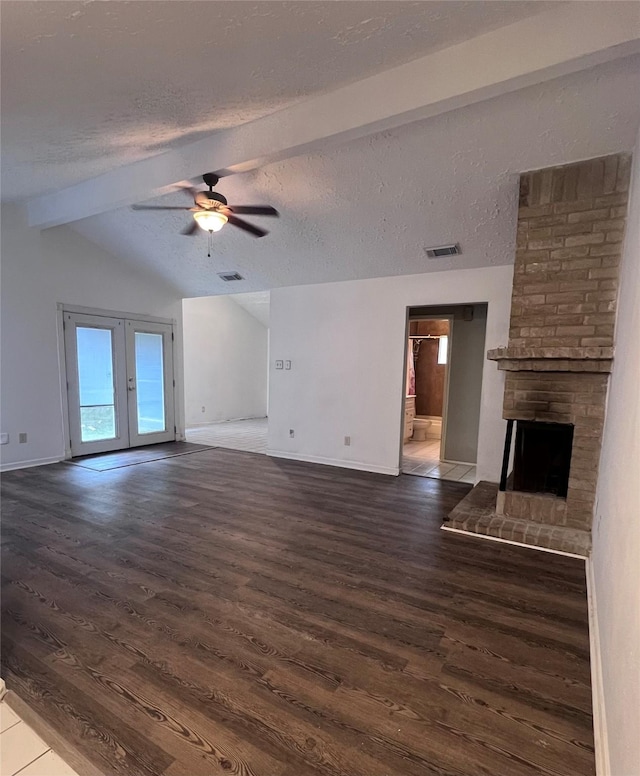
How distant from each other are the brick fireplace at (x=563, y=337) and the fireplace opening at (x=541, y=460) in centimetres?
2

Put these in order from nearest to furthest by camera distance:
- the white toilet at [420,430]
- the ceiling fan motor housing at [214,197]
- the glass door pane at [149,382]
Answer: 1. the ceiling fan motor housing at [214,197]
2. the glass door pane at [149,382]
3. the white toilet at [420,430]

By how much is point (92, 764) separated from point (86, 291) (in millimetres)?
5509

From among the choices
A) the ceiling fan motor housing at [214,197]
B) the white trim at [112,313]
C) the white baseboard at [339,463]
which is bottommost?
the white baseboard at [339,463]

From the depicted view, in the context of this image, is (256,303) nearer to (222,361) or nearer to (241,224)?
(222,361)

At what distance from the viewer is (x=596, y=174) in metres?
2.86

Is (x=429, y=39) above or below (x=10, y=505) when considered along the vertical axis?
above

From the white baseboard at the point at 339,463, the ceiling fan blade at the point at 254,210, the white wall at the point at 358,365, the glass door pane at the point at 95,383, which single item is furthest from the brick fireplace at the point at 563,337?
the glass door pane at the point at 95,383

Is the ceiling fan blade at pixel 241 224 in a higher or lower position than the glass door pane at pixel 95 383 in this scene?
higher

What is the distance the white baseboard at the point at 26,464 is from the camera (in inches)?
184

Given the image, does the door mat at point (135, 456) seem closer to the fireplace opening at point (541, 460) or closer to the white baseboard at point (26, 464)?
the white baseboard at point (26, 464)

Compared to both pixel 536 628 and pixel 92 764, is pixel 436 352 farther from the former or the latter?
pixel 92 764

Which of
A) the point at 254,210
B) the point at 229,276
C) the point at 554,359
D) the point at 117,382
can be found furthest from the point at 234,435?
the point at 554,359

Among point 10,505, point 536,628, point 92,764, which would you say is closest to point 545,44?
point 536,628

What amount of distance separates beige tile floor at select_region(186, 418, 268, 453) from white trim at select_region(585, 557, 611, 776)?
4.68 metres
